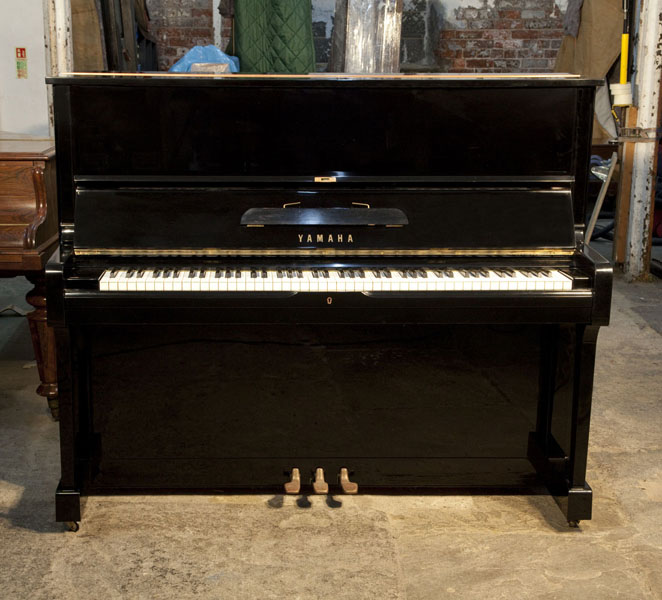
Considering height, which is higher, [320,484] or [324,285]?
[324,285]

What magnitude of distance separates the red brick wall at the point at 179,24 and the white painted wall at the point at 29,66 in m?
1.22

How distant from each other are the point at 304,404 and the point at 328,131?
772 millimetres

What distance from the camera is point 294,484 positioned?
7.99ft

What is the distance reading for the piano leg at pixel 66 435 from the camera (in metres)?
2.21

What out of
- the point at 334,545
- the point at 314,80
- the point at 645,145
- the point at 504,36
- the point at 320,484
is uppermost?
the point at 504,36

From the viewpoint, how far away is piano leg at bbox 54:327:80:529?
2.21 m

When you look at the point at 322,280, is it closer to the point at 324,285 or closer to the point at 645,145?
the point at 324,285

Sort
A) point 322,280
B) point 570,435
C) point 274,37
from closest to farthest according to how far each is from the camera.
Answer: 1. point 322,280
2. point 570,435
3. point 274,37

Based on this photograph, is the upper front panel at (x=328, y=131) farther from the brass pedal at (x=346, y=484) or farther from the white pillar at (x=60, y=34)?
the white pillar at (x=60, y=34)

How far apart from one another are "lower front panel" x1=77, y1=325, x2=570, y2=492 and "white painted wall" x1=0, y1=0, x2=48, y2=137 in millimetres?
4418

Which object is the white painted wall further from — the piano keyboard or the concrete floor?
the piano keyboard

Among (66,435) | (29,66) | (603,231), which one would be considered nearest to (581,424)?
(66,435)

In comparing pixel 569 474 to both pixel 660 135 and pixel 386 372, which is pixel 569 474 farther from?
pixel 660 135

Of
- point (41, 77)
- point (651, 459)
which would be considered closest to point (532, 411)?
point (651, 459)
